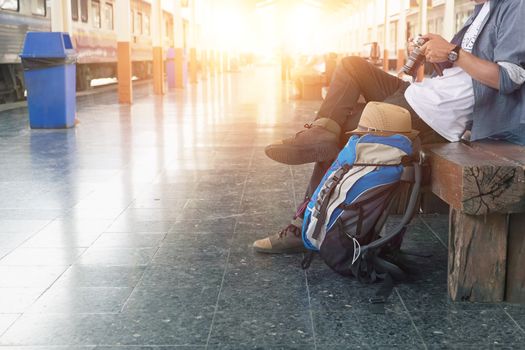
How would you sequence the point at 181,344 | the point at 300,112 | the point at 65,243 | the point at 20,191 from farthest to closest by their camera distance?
the point at 300,112, the point at 20,191, the point at 65,243, the point at 181,344

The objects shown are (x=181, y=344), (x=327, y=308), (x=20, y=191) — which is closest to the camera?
(x=181, y=344)

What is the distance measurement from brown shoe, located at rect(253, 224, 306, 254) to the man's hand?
0.96 metres

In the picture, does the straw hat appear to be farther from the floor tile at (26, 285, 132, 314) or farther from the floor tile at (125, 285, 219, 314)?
the floor tile at (26, 285, 132, 314)

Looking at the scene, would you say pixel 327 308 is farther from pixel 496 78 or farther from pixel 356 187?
pixel 496 78

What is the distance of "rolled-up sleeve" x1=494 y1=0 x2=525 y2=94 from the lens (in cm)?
262

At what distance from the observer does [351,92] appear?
3113 millimetres

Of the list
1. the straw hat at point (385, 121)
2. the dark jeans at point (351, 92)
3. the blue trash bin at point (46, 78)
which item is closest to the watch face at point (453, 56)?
the straw hat at point (385, 121)

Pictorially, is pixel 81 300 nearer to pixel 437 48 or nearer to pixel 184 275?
pixel 184 275

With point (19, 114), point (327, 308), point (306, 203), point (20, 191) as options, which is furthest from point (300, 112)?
point (327, 308)

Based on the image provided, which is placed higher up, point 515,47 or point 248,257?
point 515,47

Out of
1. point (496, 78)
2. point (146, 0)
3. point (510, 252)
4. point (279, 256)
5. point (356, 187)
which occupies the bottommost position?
point (279, 256)

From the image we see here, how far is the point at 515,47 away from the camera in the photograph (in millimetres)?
2635

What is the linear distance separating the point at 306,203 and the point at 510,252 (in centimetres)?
93

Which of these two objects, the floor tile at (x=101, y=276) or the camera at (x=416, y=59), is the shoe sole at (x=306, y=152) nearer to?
the camera at (x=416, y=59)
